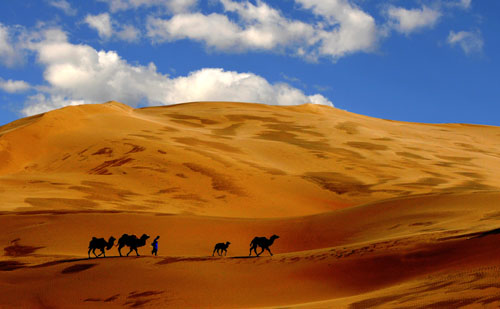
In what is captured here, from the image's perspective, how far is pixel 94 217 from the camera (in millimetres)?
22469

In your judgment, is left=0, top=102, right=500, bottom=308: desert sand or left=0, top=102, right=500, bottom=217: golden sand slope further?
left=0, top=102, right=500, bottom=217: golden sand slope

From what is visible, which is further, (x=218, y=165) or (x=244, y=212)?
(x=218, y=165)

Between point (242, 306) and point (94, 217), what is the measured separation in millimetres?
12660

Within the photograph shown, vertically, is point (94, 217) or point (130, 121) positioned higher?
point (130, 121)

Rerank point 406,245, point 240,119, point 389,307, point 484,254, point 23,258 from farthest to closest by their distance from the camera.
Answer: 1. point 240,119
2. point 23,258
3. point 406,245
4. point 484,254
5. point 389,307

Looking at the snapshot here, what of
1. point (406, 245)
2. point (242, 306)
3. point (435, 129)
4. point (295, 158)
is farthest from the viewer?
point (435, 129)

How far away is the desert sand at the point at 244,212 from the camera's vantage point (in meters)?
11.8

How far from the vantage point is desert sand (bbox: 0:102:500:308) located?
38.7 ft

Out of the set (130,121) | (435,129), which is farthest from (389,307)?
(435,129)

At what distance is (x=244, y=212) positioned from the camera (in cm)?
2984

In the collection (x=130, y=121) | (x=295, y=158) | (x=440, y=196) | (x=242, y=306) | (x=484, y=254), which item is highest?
(x=130, y=121)

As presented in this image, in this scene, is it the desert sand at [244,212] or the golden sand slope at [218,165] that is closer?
the desert sand at [244,212]

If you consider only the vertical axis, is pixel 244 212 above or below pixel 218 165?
below

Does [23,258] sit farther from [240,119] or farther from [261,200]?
[240,119]
